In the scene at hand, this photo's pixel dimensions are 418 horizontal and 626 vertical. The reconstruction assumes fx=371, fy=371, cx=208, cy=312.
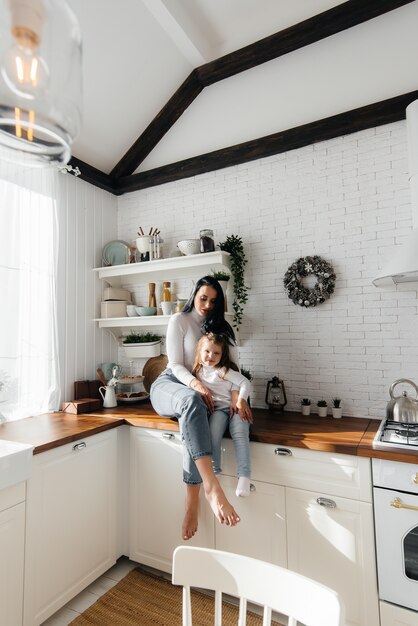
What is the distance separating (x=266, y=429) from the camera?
2105 mm

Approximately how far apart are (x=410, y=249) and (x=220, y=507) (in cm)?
161

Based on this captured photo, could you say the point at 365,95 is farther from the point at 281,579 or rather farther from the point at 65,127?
the point at 281,579

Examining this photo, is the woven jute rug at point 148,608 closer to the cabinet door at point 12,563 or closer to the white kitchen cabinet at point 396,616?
the cabinet door at point 12,563

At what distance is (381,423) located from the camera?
224 centimetres

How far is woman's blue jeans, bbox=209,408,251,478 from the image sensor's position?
1.91 meters

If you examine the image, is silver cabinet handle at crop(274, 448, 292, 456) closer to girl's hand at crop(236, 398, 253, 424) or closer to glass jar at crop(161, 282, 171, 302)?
girl's hand at crop(236, 398, 253, 424)

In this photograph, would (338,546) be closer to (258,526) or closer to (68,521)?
(258,526)

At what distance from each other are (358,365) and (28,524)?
207 cm

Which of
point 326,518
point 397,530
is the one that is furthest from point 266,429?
point 397,530

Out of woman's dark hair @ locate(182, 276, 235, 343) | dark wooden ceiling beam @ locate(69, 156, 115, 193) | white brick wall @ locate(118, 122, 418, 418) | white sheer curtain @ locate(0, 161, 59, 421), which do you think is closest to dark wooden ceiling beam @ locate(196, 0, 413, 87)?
white brick wall @ locate(118, 122, 418, 418)

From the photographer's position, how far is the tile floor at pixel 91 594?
6.40 ft

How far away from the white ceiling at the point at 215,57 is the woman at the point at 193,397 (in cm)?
140

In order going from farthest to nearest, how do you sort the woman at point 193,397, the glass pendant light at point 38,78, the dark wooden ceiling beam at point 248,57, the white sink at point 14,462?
the dark wooden ceiling beam at point 248,57
the woman at point 193,397
the white sink at point 14,462
the glass pendant light at point 38,78

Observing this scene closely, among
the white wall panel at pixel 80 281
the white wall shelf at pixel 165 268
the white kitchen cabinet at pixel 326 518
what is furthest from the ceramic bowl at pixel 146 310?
the white kitchen cabinet at pixel 326 518
